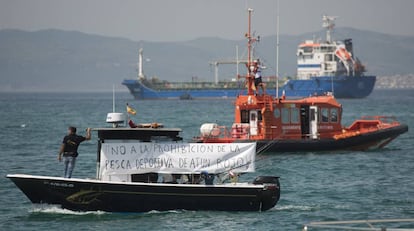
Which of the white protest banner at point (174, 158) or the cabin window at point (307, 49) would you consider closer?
the white protest banner at point (174, 158)

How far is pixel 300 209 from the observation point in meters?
28.4

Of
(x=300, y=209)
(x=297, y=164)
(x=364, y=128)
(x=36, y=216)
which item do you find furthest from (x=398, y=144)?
(x=36, y=216)

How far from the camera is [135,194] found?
26.2 m

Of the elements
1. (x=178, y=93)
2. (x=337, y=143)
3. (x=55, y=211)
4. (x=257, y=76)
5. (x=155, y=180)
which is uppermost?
(x=257, y=76)

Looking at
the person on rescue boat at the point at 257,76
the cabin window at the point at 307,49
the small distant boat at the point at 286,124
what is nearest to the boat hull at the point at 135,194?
the small distant boat at the point at 286,124

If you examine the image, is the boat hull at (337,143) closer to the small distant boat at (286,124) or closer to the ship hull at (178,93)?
the small distant boat at (286,124)

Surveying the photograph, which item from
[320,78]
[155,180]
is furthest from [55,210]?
[320,78]

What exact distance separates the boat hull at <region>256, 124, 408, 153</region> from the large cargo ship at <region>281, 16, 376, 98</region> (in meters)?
98.8

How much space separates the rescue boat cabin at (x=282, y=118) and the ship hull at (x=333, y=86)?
94474 millimetres

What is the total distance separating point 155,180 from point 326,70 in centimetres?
12504

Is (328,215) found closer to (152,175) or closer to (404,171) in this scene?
(152,175)

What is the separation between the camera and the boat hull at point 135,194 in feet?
85.5

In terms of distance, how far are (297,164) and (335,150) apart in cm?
490

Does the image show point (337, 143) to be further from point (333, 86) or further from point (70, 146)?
point (333, 86)
